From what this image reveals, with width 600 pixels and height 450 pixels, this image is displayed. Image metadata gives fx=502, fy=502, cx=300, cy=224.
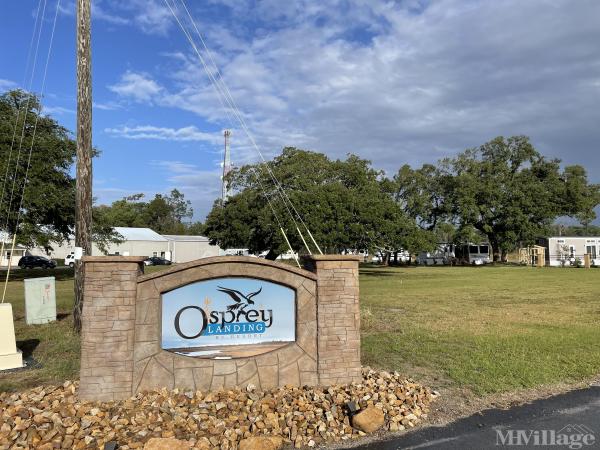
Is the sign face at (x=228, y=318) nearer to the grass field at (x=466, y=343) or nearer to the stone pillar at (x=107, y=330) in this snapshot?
the stone pillar at (x=107, y=330)

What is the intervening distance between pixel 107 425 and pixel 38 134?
26.3 meters

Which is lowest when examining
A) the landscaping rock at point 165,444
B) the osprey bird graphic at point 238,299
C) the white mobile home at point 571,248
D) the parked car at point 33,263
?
the landscaping rock at point 165,444

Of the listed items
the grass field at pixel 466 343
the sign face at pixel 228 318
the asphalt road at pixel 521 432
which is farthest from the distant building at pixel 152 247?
the asphalt road at pixel 521 432

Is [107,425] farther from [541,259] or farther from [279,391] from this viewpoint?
[541,259]

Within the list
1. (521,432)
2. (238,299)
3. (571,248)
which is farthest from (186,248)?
(521,432)

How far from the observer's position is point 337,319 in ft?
20.5

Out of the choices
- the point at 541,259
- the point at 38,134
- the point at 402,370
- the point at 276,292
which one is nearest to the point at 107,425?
the point at 276,292

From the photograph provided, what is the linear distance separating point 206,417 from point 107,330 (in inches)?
59.1

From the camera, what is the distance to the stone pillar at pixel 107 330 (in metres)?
5.42

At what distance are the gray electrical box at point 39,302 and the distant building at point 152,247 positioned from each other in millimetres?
52998

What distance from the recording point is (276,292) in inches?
244

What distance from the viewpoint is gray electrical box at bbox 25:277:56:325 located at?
11484mm

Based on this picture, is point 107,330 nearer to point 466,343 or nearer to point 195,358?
point 195,358

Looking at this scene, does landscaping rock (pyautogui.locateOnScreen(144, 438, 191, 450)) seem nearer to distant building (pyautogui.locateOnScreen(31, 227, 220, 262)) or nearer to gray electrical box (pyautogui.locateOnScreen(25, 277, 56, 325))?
gray electrical box (pyautogui.locateOnScreen(25, 277, 56, 325))
